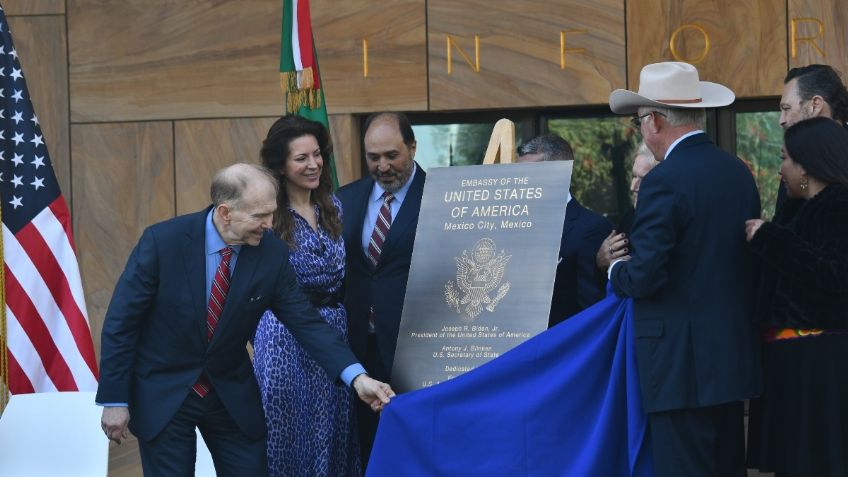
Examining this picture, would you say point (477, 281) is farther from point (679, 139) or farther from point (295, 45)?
point (295, 45)

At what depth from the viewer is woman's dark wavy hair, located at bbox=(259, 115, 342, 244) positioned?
20.5ft

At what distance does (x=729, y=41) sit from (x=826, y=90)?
3197mm

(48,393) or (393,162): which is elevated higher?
(393,162)

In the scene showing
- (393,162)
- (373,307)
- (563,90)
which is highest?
(563,90)

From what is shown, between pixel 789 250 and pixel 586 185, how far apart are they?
482 cm

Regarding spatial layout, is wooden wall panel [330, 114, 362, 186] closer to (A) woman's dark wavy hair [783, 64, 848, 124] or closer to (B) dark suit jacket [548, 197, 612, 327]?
(B) dark suit jacket [548, 197, 612, 327]

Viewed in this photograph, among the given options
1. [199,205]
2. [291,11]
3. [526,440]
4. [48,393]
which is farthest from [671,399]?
[199,205]

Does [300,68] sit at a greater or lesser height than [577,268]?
greater

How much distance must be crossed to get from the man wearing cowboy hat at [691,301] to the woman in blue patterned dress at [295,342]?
1618 mm

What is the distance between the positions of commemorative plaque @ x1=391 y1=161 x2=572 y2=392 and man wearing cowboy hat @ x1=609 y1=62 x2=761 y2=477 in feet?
2.28

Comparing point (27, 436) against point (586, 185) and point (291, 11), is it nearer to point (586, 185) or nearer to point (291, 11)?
point (291, 11)

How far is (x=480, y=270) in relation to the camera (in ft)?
19.4

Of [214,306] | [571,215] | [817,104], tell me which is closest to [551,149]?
[571,215]

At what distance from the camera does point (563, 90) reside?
9328 mm
